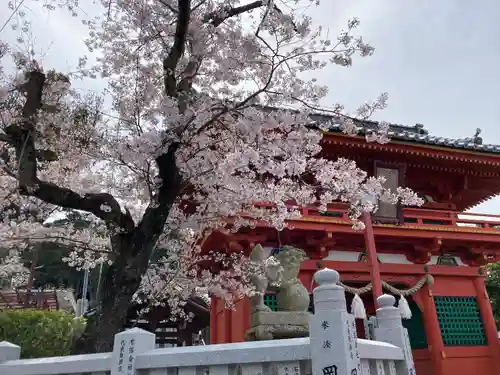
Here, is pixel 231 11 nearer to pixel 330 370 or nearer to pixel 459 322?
pixel 330 370

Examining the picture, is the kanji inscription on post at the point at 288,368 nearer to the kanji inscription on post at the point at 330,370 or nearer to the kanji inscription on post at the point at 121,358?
the kanji inscription on post at the point at 330,370

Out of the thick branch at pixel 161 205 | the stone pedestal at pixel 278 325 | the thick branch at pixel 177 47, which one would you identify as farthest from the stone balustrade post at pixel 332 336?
the stone pedestal at pixel 278 325

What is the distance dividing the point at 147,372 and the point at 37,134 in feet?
12.3

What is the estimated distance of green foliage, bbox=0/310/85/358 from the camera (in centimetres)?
1177

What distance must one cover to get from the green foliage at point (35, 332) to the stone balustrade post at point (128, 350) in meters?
9.38

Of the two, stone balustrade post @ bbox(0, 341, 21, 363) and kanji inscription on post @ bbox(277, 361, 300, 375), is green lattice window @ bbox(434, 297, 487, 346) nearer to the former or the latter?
kanji inscription on post @ bbox(277, 361, 300, 375)

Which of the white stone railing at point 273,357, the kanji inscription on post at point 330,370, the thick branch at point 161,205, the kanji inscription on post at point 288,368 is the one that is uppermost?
the thick branch at point 161,205

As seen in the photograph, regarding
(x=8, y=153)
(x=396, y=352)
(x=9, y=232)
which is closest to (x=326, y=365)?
(x=396, y=352)

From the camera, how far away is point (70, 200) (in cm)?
505

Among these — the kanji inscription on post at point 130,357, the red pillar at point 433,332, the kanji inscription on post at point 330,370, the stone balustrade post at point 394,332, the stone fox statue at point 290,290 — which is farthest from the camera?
the red pillar at point 433,332

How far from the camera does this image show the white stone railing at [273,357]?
2.66 m

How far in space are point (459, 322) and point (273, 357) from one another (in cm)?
1040

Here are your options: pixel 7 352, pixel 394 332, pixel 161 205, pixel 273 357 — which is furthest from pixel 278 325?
pixel 273 357

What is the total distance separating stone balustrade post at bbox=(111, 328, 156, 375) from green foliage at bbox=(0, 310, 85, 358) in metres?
9.38
